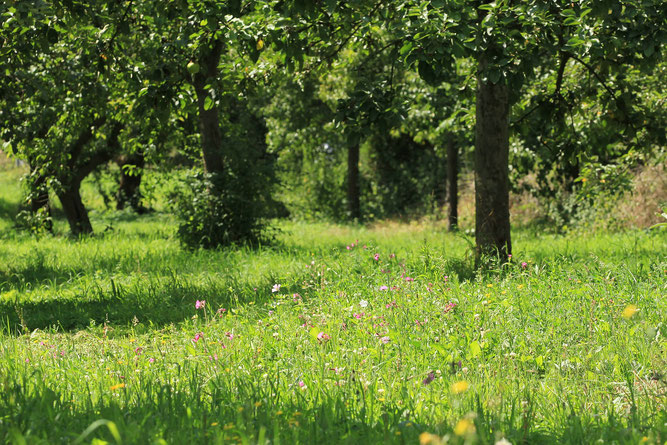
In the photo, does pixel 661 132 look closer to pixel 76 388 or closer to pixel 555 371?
pixel 555 371

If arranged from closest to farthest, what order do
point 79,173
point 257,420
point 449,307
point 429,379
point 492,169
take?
point 257,420
point 429,379
point 449,307
point 492,169
point 79,173

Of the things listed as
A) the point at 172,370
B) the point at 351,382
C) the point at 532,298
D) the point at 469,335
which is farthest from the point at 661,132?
the point at 172,370

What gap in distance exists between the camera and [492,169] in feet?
25.0

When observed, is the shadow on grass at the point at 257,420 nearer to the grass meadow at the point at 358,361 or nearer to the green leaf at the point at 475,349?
the grass meadow at the point at 358,361

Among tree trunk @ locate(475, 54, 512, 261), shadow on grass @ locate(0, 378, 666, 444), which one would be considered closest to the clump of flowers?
shadow on grass @ locate(0, 378, 666, 444)

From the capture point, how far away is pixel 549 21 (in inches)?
223

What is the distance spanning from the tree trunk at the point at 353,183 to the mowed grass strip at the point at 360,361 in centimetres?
1507

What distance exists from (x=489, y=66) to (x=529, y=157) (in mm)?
9208

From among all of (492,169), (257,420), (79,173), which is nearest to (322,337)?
(257,420)

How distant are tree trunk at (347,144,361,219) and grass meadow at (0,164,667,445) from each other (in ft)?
48.9

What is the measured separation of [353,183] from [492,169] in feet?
51.0

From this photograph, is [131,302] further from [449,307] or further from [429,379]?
[429,379]

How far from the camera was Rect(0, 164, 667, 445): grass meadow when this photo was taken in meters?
3.21

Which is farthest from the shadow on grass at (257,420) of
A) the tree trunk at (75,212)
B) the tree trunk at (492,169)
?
the tree trunk at (75,212)
